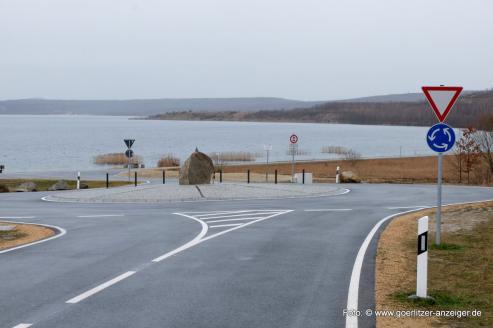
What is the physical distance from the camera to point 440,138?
41.1 feet

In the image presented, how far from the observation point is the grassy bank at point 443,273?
26.7 feet

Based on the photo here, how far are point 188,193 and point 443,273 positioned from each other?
1786 centimetres

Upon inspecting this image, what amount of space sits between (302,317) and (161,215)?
1299 cm

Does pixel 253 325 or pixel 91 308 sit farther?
pixel 91 308

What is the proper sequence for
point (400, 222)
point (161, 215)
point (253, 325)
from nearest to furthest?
point (253, 325) < point (400, 222) < point (161, 215)

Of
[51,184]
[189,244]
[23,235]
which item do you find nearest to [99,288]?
[189,244]

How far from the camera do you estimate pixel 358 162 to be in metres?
70.8

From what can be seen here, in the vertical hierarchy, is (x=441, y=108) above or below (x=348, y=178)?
above

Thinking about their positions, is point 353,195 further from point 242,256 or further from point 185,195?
point 242,256

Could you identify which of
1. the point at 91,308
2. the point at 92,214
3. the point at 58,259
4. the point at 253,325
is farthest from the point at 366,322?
the point at 92,214

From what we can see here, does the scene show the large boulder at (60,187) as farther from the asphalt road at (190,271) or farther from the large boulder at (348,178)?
the asphalt road at (190,271)

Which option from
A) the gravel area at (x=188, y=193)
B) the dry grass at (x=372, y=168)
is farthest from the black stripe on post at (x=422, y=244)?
the dry grass at (x=372, y=168)

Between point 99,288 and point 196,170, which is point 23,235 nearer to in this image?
point 99,288

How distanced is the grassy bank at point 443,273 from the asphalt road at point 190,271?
328 millimetres
